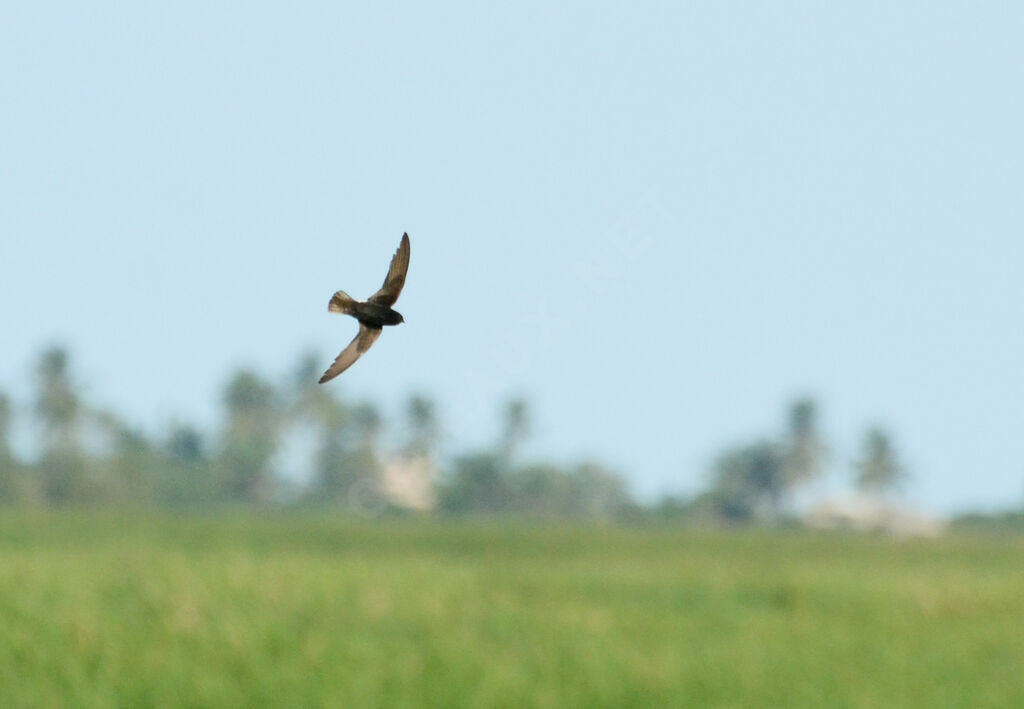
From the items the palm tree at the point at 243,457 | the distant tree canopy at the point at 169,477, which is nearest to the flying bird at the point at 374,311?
the palm tree at the point at 243,457

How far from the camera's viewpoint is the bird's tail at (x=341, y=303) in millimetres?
864

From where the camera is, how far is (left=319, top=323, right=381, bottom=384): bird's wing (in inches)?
32.5

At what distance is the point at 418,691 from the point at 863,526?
87.0 m

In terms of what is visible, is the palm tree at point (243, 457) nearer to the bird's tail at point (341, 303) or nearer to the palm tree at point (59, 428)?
the palm tree at point (59, 428)

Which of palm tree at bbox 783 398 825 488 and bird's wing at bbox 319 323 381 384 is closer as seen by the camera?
bird's wing at bbox 319 323 381 384

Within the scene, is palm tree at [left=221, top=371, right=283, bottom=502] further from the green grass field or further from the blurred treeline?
the green grass field

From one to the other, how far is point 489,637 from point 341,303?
22.8 m

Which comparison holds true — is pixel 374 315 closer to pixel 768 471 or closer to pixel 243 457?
pixel 243 457

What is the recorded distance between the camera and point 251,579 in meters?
24.6

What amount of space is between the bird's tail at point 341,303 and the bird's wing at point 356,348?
2 centimetres

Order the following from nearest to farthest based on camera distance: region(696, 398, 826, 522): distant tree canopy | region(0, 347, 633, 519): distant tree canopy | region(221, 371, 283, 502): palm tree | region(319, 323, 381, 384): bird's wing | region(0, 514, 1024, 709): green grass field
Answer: region(319, 323, 381, 384): bird's wing, region(0, 514, 1024, 709): green grass field, region(221, 371, 283, 502): palm tree, region(0, 347, 633, 519): distant tree canopy, region(696, 398, 826, 522): distant tree canopy

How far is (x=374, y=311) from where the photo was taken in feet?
2.79

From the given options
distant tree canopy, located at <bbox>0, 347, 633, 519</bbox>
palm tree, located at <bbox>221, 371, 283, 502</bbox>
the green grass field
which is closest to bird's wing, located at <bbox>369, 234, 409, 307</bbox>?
the green grass field

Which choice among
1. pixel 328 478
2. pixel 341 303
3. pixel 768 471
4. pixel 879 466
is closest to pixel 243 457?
pixel 328 478
